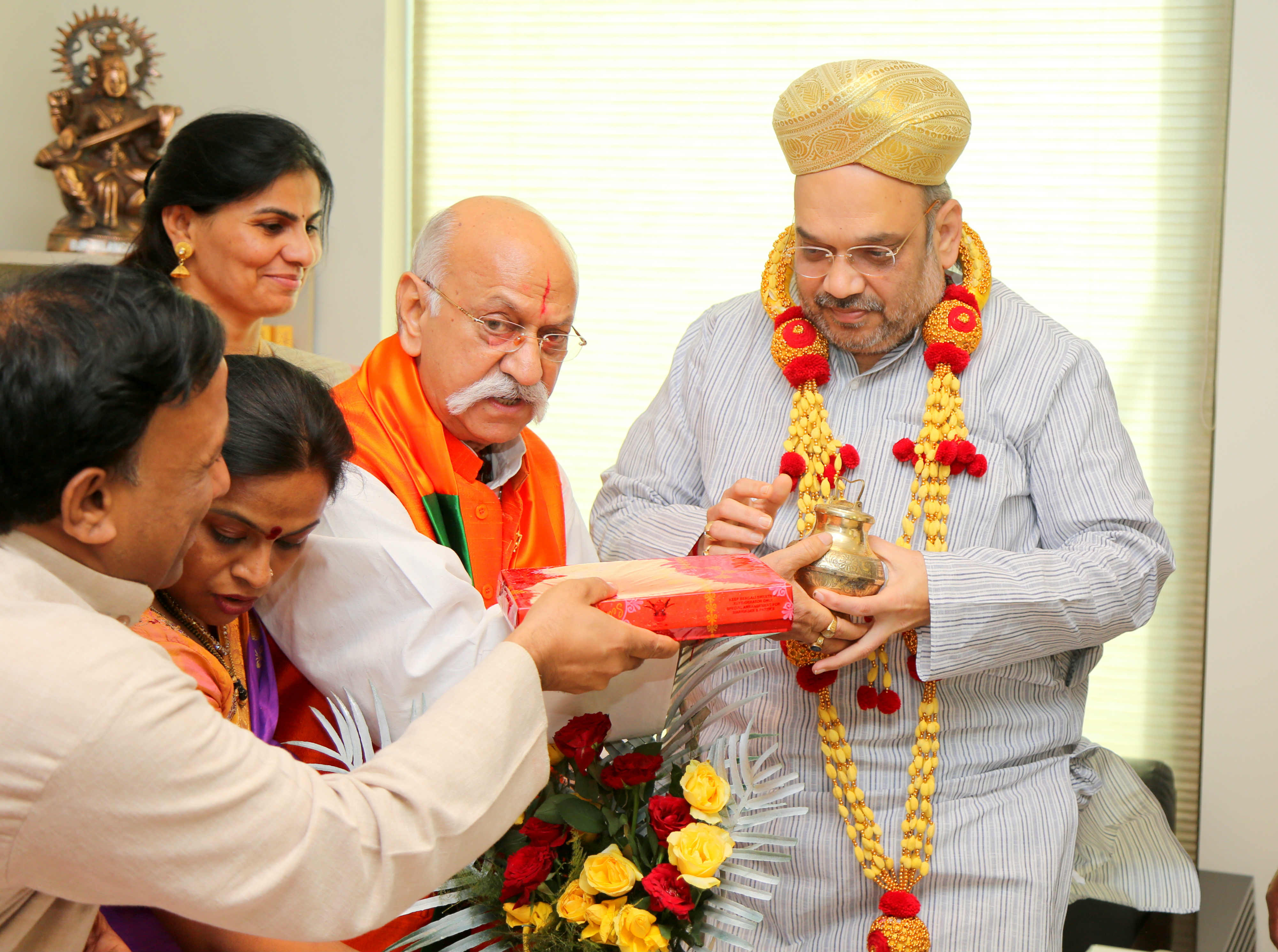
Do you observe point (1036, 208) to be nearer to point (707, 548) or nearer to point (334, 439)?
point (707, 548)

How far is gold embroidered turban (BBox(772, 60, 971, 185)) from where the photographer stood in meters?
1.99

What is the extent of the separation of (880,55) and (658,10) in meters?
0.79

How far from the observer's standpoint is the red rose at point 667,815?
4.58ft

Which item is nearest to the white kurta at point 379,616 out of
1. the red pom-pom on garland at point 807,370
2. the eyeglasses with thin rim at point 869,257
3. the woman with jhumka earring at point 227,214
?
the red pom-pom on garland at point 807,370

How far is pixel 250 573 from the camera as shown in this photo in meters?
1.51

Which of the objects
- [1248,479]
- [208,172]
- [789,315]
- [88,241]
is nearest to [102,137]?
[88,241]

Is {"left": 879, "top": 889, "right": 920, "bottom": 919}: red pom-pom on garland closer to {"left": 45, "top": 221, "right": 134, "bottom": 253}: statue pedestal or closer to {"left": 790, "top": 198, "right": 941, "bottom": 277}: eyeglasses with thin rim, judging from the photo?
{"left": 790, "top": 198, "right": 941, "bottom": 277}: eyeglasses with thin rim

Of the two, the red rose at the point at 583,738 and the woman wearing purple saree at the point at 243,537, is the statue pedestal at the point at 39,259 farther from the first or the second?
the red rose at the point at 583,738

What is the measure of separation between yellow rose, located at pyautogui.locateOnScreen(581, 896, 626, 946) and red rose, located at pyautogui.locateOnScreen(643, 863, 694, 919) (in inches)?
1.8

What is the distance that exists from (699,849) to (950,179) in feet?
9.52

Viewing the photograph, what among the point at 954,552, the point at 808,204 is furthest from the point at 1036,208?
the point at 954,552

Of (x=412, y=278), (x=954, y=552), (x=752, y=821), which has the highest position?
(x=412, y=278)

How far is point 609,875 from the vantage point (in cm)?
136

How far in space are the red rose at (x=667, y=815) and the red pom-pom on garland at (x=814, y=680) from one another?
0.60 meters
